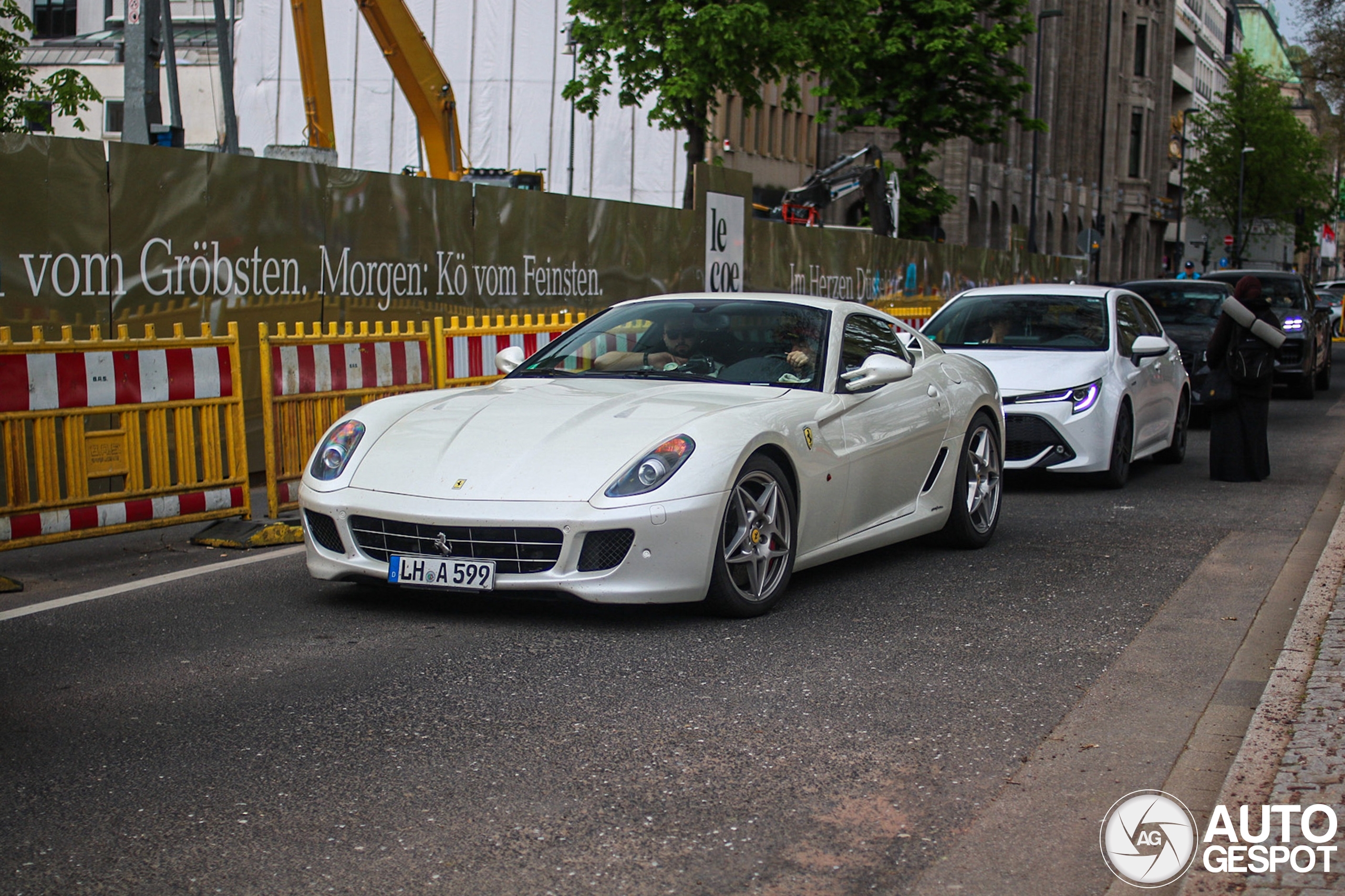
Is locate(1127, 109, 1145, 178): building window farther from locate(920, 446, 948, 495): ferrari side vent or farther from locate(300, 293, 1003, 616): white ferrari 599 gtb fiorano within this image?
locate(300, 293, 1003, 616): white ferrari 599 gtb fiorano

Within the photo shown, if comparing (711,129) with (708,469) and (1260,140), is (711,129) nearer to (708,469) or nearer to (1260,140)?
(708,469)

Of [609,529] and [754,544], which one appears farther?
[754,544]

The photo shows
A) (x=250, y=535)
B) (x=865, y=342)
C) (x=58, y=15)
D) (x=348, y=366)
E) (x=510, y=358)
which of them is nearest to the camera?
(x=510, y=358)

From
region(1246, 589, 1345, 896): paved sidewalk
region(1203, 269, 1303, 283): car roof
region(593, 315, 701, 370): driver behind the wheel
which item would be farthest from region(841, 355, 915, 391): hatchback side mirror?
region(1203, 269, 1303, 283): car roof

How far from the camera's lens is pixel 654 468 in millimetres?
5879

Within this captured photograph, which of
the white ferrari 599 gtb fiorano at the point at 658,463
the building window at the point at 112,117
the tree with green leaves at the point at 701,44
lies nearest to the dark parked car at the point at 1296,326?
the tree with green leaves at the point at 701,44

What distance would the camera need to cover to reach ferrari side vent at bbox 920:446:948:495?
7.74 m

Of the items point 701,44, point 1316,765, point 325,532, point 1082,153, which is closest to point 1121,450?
point 325,532

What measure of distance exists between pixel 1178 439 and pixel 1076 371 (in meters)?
2.40

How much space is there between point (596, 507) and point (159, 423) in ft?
11.3

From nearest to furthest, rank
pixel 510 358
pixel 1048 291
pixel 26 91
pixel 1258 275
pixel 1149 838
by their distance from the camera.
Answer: pixel 1149 838 → pixel 510 358 → pixel 1048 291 → pixel 1258 275 → pixel 26 91

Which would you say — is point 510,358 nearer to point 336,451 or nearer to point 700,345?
point 700,345

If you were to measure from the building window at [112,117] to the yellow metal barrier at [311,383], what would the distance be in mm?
58742

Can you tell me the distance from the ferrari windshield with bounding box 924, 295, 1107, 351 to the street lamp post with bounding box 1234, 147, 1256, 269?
75037 millimetres
